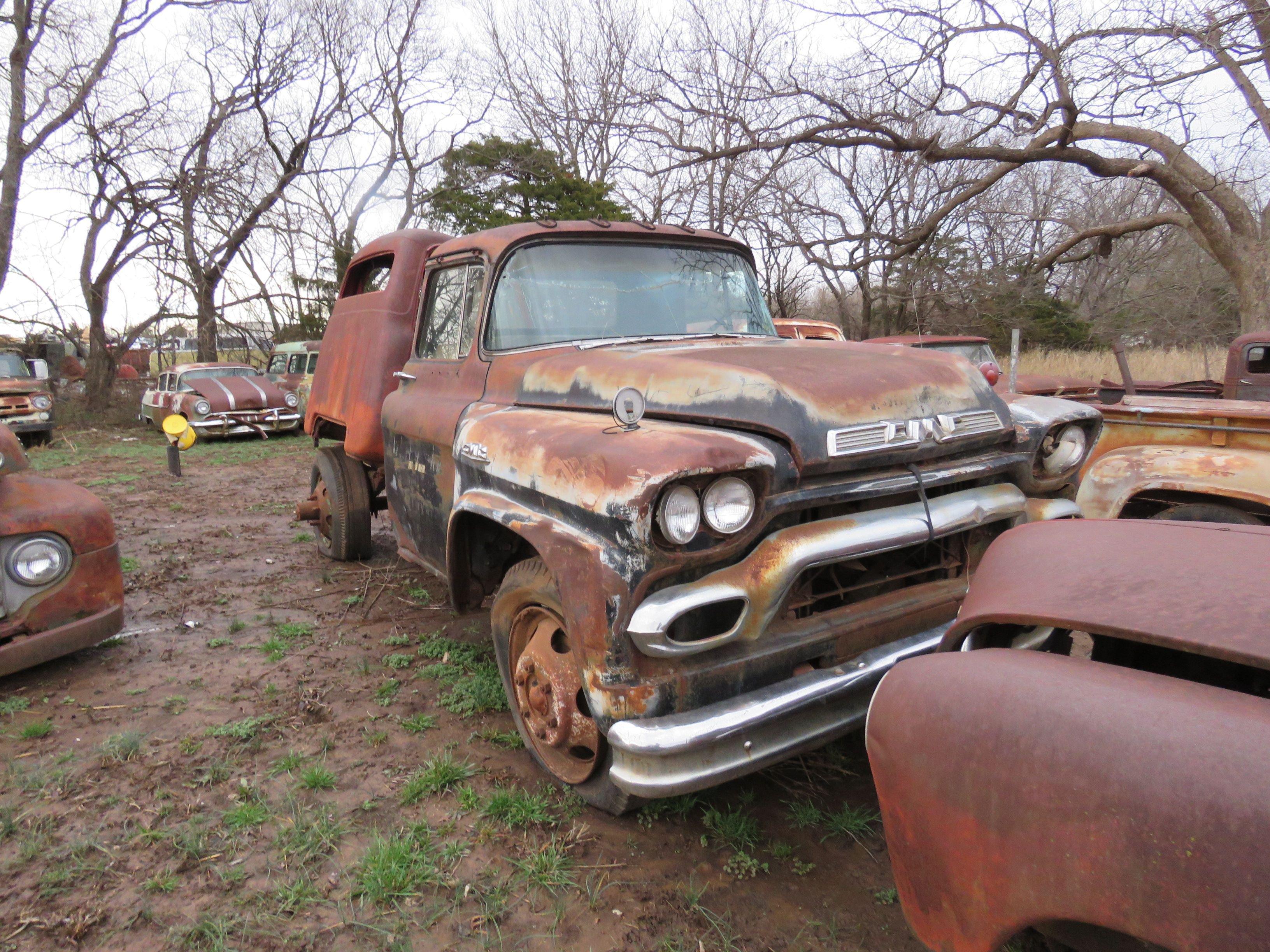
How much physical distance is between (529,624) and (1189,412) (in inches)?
142

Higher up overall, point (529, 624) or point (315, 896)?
point (529, 624)

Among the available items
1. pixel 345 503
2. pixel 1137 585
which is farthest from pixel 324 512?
pixel 1137 585

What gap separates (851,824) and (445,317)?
3.03 meters

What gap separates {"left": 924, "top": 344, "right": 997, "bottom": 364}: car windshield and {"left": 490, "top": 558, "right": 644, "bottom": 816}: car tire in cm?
784

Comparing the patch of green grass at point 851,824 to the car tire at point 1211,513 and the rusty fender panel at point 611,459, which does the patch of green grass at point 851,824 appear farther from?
the car tire at point 1211,513

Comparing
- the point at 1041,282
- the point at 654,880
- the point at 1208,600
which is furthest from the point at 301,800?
the point at 1041,282

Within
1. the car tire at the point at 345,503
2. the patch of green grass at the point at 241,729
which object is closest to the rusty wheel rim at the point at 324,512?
the car tire at the point at 345,503

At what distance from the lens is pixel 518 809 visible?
2555 mm

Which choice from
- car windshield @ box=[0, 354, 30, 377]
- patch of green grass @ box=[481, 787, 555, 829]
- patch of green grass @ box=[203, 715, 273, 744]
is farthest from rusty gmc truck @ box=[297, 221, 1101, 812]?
car windshield @ box=[0, 354, 30, 377]

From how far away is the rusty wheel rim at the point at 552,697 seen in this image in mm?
2486

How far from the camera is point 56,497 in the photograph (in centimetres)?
358

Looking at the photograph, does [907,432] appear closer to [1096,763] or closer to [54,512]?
[1096,763]

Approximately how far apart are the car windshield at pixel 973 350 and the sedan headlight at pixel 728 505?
312 inches

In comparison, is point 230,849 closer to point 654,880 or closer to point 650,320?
point 654,880
